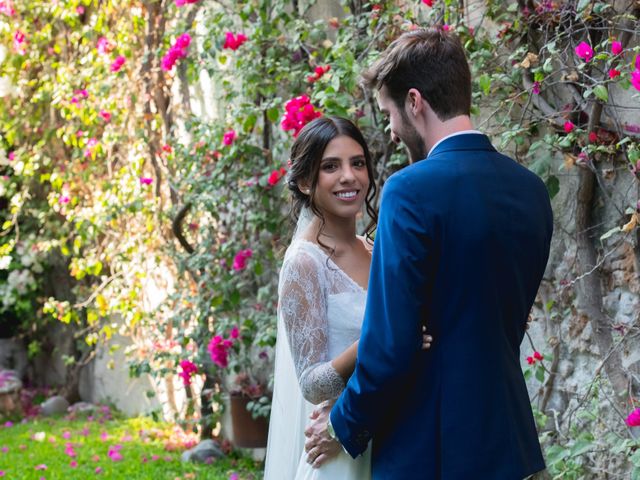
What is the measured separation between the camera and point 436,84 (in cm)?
189

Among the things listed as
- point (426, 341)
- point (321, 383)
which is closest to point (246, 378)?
point (321, 383)

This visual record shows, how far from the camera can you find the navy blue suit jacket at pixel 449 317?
6.01 feet

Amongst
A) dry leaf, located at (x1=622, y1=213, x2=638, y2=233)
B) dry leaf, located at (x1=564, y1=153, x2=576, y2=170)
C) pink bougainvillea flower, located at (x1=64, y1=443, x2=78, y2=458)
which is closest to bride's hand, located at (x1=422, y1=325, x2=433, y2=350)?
dry leaf, located at (x1=622, y1=213, x2=638, y2=233)

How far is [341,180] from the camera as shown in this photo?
2502 mm

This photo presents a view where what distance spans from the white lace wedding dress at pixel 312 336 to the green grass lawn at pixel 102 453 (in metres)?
2.59

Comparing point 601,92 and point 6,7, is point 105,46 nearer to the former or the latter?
point 6,7

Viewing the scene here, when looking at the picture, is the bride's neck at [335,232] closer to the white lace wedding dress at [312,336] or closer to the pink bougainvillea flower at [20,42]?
the white lace wedding dress at [312,336]

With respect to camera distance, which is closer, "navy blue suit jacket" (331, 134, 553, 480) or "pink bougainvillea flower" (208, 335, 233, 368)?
"navy blue suit jacket" (331, 134, 553, 480)

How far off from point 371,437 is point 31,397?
6522 mm

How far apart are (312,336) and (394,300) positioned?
1.70ft

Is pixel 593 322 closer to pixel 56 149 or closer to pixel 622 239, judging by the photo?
pixel 622 239

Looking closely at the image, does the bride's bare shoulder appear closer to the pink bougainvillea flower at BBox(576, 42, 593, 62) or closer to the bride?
the bride

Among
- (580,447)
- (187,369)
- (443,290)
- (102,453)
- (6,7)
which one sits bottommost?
(102,453)

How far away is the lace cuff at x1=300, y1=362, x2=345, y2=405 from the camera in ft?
7.27
